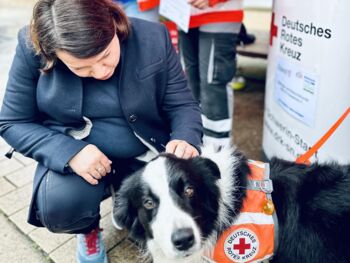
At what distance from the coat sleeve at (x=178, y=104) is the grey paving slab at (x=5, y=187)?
1411mm

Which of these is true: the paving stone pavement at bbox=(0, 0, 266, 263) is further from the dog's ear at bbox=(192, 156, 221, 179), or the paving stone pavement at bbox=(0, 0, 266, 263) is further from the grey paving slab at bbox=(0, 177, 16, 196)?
the dog's ear at bbox=(192, 156, 221, 179)

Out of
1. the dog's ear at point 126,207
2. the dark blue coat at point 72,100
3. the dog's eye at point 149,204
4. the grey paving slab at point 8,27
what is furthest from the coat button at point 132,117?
the grey paving slab at point 8,27

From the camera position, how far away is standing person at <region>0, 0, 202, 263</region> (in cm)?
176

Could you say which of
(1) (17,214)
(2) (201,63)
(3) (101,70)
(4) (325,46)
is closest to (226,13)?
(2) (201,63)

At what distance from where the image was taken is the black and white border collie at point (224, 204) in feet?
4.88

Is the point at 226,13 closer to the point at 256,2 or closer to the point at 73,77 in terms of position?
the point at 73,77

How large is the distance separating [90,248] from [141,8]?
162cm

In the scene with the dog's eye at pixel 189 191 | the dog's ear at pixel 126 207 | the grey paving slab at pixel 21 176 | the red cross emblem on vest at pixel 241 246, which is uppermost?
the dog's eye at pixel 189 191

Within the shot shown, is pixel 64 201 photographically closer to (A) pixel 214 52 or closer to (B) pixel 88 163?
(B) pixel 88 163

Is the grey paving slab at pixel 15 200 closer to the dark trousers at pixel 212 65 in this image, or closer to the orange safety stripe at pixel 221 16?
the dark trousers at pixel 212 65

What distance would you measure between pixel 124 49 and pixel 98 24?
321 mm

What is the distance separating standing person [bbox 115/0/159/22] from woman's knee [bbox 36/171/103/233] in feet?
4.38

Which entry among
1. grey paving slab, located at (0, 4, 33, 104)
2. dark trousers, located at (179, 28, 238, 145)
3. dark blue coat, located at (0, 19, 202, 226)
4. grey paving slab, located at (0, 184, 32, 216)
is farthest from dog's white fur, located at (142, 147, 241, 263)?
grey paving slab, located at (0, 4, 33, 104)

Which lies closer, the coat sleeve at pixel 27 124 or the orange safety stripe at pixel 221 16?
the coat sleeve at pixel 27 124
